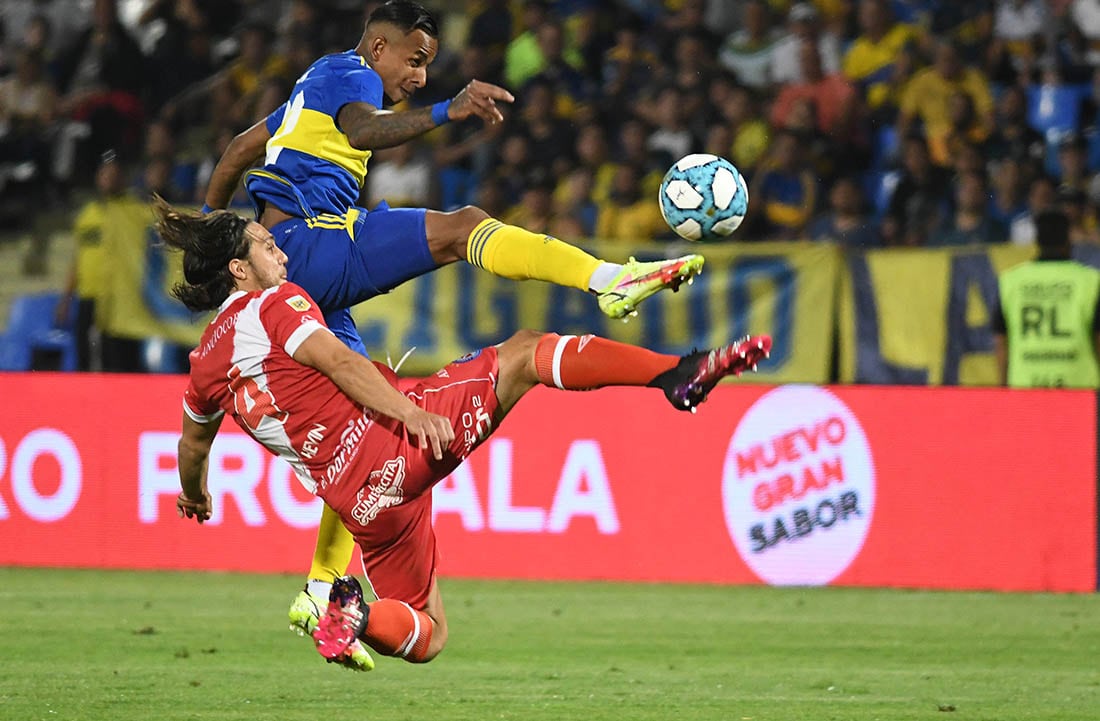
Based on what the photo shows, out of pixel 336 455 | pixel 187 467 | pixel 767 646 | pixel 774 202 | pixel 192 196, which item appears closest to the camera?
pixel 336 455

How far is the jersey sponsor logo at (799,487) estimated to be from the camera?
12016 mm

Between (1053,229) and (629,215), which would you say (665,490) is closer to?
(629,215)

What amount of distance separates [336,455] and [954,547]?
21.4ft

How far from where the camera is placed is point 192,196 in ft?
51.9

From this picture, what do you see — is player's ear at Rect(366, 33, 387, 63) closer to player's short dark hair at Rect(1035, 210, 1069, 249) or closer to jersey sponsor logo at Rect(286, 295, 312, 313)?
jersey sponsor logo at Rect(286, 295, 312, 313)

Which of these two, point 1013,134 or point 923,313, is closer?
point 923,313

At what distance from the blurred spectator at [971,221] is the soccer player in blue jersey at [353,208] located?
6.84m

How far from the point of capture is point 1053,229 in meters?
12.1

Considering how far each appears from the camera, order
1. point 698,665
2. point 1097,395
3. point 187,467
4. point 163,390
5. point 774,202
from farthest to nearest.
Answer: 1. point 774,202
2. point 163,390
3. point 1097,395
4. point 698,665
5. point 187,467

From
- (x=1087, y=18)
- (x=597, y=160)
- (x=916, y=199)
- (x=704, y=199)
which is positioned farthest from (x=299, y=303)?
(x=1087, y=18)

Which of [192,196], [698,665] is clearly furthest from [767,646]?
[192,196]

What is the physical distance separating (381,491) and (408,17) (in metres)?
2.01

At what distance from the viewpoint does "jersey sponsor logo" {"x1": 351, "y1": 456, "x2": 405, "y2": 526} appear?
6.48 metres

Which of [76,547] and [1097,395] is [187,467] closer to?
[76,547]
